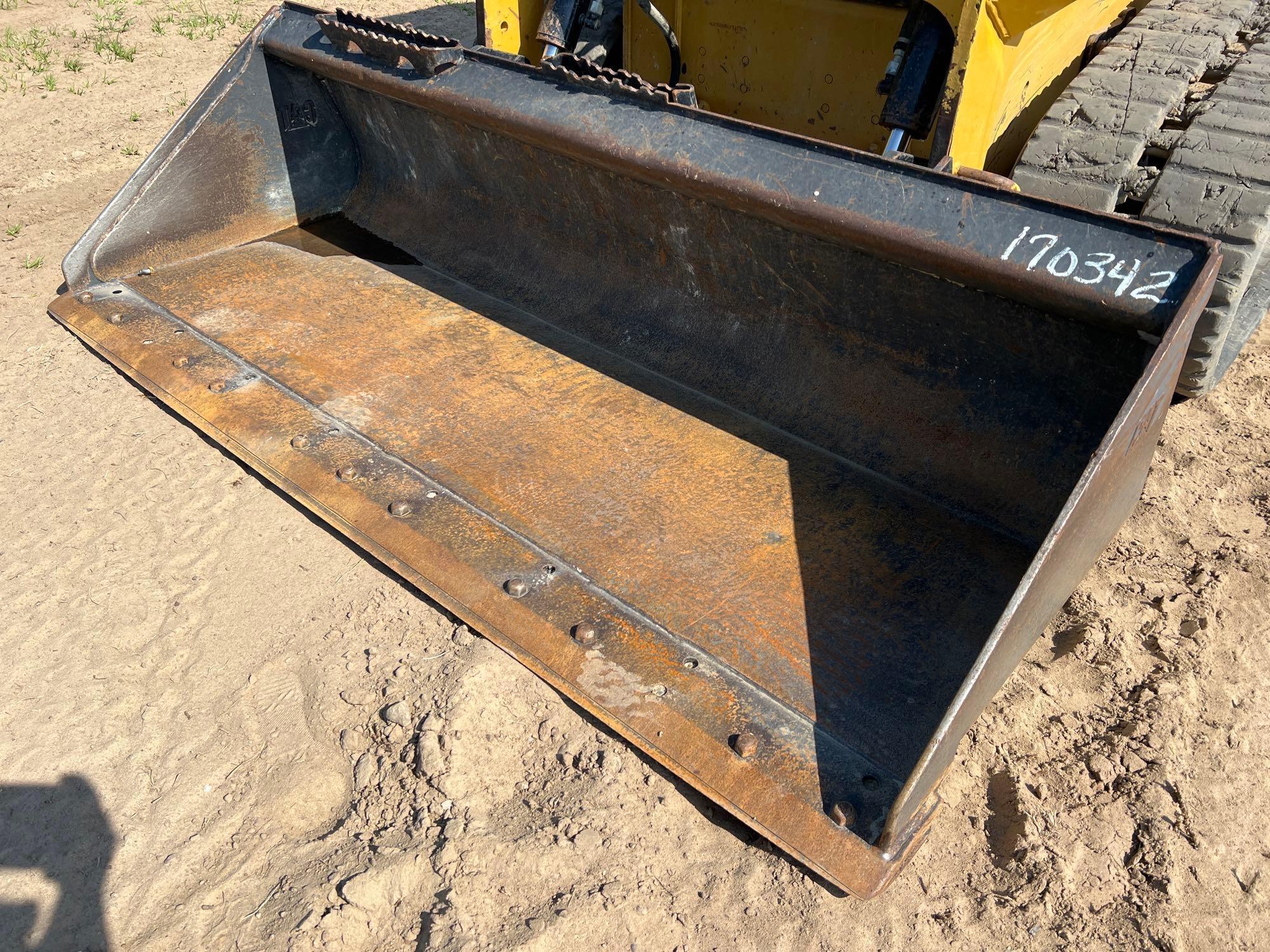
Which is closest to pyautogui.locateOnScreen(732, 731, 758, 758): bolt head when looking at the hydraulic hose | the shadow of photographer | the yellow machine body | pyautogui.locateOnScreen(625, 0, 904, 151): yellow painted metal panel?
the shadow of photographer

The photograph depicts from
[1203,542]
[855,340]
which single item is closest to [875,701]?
[855,340]

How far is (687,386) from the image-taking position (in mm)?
2594

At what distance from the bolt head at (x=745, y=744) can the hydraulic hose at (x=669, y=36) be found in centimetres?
230

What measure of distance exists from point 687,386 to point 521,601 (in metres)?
0.89

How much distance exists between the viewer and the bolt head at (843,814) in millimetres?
1538

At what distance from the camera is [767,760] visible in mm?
1636

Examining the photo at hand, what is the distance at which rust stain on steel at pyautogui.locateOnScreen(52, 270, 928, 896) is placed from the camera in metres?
1.58

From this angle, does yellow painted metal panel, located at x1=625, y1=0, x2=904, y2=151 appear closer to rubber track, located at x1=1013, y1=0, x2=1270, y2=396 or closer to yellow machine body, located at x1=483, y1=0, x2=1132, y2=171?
yellow machine body, located at x1=483, y1=0, x2=1132, y2=171

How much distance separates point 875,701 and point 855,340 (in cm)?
93

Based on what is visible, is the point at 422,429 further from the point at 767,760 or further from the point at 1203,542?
the point at 1203,542

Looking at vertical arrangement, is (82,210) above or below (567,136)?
below

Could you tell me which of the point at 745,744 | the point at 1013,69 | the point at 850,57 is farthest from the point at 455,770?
the point at 850,57

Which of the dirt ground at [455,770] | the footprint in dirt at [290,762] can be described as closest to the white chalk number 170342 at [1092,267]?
the dirt ground at [455,770]

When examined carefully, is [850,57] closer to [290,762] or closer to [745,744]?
[745,744]
